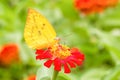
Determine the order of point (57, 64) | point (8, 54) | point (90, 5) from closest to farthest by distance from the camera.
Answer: point (57, 64) → point (8, 54) → point (90, 5)

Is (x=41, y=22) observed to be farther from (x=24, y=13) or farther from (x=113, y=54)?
(x=24, y=13)

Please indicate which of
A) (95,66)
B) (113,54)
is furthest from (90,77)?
(95,66)

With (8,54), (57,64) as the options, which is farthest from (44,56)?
(8,54)

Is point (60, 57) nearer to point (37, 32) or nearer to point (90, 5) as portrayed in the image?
point (37, 32)

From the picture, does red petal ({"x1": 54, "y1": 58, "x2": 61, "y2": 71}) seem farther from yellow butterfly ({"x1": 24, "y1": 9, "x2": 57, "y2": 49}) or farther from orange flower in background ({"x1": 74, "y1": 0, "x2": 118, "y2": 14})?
orange flower in background ({"x1": 74, "y1": 0, "x2": 118, "y2": 14})

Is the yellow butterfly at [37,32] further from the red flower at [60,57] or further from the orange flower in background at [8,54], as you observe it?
the orange flower in background at [8,54]

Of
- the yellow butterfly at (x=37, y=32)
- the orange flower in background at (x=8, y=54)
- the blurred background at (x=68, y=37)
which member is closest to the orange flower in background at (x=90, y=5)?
the blurred background at (x=68, y=37)

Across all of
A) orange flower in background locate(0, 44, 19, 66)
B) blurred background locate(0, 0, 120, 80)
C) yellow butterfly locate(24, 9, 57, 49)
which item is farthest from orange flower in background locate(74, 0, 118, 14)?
yellow butterfly locate(24, 9, 57, 49)
